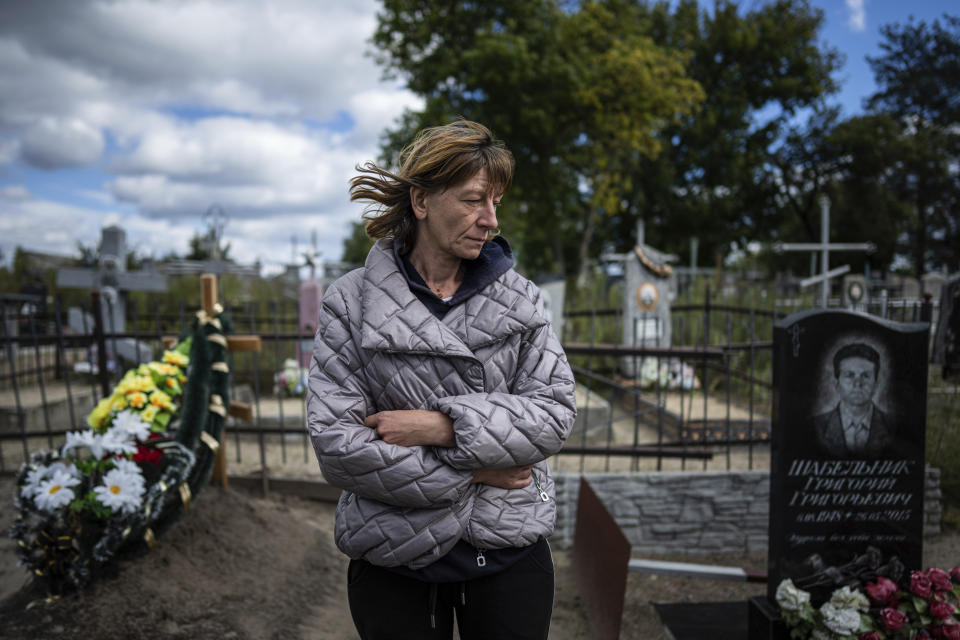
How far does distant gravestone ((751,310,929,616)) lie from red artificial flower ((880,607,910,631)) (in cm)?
30

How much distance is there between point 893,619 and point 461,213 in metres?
2.64

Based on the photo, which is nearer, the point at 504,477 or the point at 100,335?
the point at 504,477

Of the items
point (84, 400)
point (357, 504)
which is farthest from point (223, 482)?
point (84, 400)

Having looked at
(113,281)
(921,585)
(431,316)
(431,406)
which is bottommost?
(921,585)

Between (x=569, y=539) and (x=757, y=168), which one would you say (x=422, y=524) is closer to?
(x=569, y=539)

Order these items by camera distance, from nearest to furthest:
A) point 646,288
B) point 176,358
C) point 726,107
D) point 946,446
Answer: point 176,358 < point 946,446 < point 646,288 < point 726,107

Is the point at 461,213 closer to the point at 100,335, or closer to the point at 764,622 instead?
the point at 764,622

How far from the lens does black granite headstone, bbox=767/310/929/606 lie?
9.96 ft

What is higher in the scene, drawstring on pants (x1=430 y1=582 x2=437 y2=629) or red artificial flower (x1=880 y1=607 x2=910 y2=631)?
drawstring on pants (x1=430 y1=582 x2=437 y2=629)

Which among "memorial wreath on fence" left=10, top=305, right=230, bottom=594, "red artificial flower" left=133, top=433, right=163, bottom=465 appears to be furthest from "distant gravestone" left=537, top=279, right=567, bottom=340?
"red artificial flower" left=133, top=433, right=163, bottom=465

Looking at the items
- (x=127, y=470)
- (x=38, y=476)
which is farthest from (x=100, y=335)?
(x=127, y=470)

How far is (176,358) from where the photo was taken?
3611mm

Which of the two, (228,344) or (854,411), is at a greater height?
(228,344)

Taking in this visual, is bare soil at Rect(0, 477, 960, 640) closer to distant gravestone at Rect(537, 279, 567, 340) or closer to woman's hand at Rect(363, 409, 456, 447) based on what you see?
woman's hand at Rect(363, 409, 456, 447)
